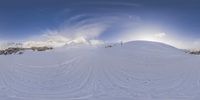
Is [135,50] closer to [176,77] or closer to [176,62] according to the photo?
[176,62]

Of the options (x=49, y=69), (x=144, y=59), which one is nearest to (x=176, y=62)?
(x=144, y=59)

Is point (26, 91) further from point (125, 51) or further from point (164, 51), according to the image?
point (164, 51)

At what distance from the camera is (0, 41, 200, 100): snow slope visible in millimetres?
9203

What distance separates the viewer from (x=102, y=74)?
11539 millimetres

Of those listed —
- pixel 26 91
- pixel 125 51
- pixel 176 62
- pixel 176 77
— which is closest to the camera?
pixel 26 91

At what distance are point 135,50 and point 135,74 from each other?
3.75 metres

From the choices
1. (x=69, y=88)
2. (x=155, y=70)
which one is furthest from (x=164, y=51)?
(x=69, y=88)

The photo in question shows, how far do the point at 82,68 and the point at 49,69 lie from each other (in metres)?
1.18

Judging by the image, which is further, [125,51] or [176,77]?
[125,51]

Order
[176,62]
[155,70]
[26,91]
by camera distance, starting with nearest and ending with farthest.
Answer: [26,91] → [155,70] → [176,62]

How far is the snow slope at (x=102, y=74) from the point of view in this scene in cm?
920

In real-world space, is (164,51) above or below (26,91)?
above

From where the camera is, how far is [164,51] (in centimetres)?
1564

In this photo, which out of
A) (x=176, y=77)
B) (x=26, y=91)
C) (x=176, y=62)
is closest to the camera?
(x=26, y=91)
